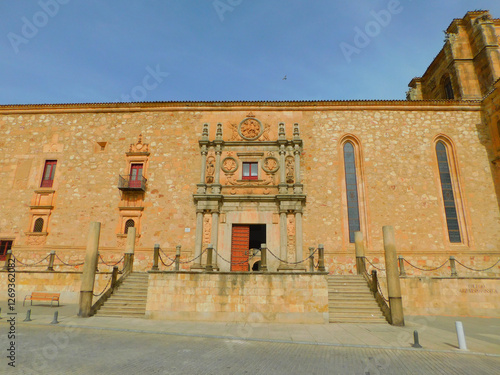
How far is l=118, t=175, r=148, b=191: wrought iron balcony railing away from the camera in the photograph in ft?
57.1

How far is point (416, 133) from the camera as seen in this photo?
18375mm

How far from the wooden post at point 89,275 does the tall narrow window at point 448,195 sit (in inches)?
726

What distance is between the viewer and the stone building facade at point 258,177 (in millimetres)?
16609

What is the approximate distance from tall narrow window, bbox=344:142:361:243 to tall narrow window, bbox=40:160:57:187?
18.6 m

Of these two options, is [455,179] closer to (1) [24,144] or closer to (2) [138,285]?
(2) [138,285]

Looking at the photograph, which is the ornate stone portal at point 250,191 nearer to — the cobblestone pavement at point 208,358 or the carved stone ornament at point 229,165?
the carved stone ornament at point 229,165

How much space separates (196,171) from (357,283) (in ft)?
35.8

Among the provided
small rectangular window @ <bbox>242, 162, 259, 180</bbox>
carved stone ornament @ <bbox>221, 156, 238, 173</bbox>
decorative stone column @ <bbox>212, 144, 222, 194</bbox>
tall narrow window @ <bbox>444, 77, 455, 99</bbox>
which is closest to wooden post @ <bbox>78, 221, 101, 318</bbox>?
decorative stone column @ <bbox>212, 144, 222, 194</bbox>

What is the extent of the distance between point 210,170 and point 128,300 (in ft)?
27.7

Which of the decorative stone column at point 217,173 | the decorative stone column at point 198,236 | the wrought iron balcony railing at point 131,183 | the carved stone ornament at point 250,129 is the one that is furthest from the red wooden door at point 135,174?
the carved stone ornament at point 250,129

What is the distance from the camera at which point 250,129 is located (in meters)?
18.6

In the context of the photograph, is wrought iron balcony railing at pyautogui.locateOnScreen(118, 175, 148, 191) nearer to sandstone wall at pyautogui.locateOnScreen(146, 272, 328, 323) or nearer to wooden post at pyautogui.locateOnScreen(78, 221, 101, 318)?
wooden post at pyautogui.locateOnScreen(78, 221, 101, 318)

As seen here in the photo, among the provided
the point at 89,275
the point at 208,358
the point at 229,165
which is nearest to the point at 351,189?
the point at 229,165

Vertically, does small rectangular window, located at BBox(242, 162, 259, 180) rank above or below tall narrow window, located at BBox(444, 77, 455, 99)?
below
